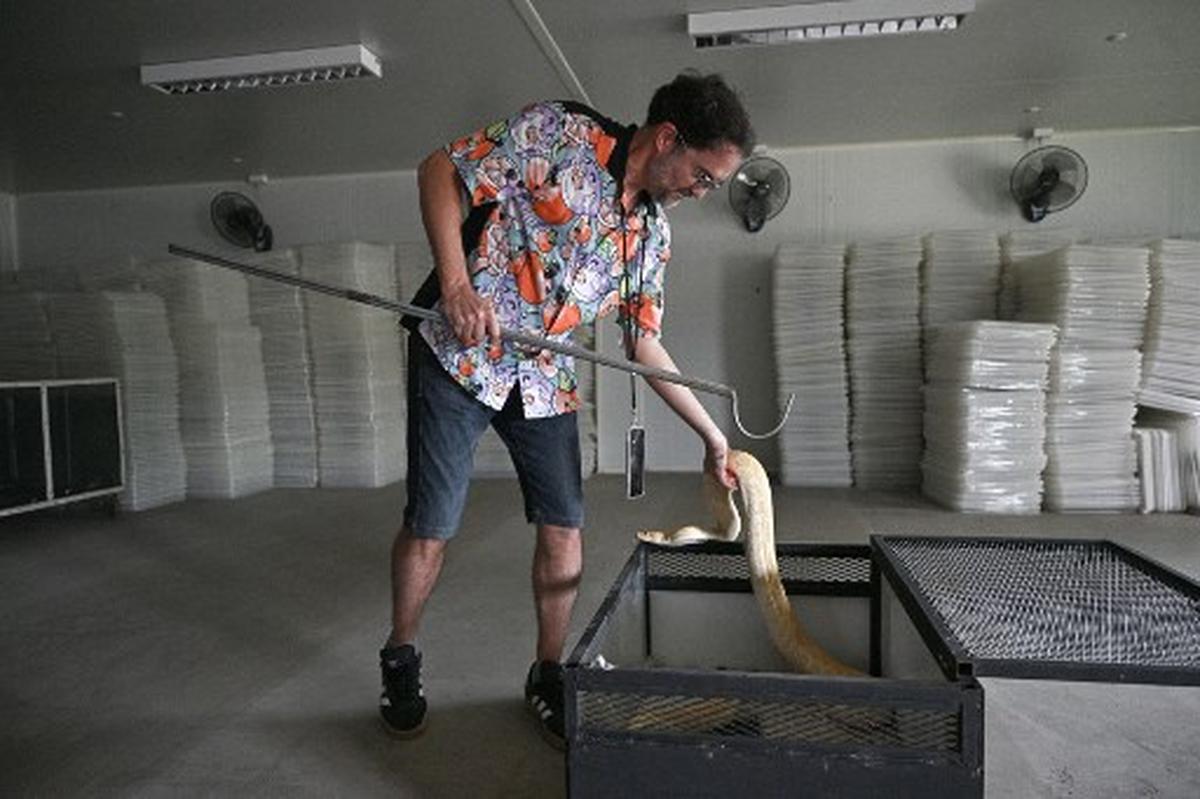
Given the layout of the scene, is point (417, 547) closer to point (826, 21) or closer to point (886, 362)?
point (826, 21)

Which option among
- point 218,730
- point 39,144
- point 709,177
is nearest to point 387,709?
point 218,730

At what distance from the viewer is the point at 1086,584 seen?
1258 mm

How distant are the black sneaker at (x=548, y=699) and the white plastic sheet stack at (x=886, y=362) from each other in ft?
11.5

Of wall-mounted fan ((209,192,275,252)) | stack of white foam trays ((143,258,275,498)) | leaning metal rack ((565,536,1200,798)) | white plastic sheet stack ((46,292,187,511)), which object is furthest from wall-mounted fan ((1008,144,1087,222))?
white plastic sheet stack ((46,292,187,511))

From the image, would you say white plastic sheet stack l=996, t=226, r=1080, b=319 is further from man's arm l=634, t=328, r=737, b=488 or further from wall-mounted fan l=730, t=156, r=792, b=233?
man's arm l=634, t=328, r=737, b=488

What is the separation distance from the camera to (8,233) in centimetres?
620

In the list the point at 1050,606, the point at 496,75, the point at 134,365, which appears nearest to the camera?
the point at 1050,606

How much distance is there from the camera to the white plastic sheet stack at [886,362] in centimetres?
464

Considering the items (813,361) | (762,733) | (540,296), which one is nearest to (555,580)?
(540,296)

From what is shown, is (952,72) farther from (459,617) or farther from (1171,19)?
(459,617)

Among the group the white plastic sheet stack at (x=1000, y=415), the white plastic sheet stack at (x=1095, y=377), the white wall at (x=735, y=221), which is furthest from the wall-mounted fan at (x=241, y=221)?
the white plastic sheet stack at (x=1095, y=377)

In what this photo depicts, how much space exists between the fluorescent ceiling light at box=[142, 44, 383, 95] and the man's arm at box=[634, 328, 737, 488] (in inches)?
109

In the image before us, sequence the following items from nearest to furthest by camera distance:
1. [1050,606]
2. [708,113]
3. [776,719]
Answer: [776,719] → [1050,606] → [708,113]

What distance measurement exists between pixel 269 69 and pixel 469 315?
3.07m
